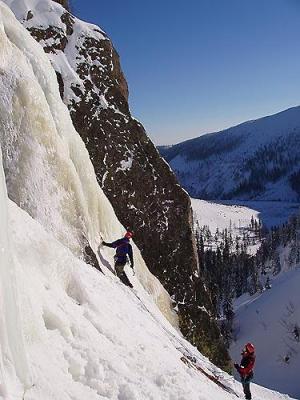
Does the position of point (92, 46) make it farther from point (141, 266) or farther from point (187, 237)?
point (141, 266)

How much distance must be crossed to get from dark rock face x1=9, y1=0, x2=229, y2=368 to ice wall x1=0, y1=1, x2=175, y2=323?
9.38m

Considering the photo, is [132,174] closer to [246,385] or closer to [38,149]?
[38,149]

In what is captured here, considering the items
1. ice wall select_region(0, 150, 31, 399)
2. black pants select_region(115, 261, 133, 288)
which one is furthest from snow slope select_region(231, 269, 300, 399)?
ice wall select_region(0, 150, 31, 399)

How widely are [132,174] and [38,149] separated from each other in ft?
46.6

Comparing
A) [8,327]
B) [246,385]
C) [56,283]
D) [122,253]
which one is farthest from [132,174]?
[8,327]

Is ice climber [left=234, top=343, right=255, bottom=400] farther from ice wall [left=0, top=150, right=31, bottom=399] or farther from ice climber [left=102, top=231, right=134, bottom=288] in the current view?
ice wall [left=0, top=150, right=31, bottom=399]

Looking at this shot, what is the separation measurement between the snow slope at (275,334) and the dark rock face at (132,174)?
22.4 m

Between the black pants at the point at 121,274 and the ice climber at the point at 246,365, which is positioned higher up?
the black pants at the point at 121,274

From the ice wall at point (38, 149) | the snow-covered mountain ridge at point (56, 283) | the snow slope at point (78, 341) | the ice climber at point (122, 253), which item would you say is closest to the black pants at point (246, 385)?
the snow-covered mountain ridge at point (56, 283)

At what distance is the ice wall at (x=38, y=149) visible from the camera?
1691 centimetres

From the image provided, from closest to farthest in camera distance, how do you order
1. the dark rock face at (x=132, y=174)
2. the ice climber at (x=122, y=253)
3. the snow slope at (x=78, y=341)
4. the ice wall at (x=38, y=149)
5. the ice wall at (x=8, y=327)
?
the ice wall at (x=8, y=327)
the snow slope at (x=78, y=341)
the ice wall at (x=38, y=149)
the ice climber at (x=122, y=253)
the dark rock face at (x=132, y=174)

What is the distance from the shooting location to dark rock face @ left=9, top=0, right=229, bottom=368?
30250mm

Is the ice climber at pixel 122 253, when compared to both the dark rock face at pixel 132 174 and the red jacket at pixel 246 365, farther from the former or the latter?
the dark rock face at pixel 132 174

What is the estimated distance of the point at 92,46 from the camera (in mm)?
33906
